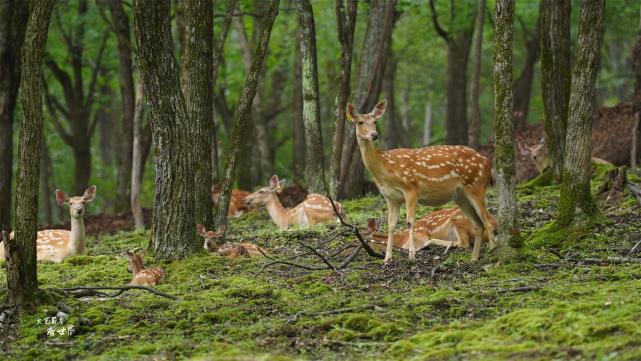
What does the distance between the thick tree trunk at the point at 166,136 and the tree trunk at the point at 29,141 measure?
2.22 m

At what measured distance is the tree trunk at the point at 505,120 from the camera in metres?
9.91

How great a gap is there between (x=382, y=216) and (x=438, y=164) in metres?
3.73

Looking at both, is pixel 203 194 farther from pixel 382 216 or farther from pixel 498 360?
pixel 498 360

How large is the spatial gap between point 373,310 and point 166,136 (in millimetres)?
3834

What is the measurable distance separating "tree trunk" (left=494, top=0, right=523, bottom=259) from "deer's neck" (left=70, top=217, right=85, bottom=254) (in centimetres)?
599

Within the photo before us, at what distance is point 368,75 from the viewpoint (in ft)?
59.2

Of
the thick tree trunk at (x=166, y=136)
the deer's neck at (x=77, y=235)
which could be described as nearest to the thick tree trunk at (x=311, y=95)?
the deer's neck at (x=77, y=235)

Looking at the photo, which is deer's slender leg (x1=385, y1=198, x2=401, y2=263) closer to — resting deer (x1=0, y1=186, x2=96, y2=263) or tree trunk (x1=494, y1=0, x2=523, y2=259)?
tree trunk (x1=494, y1=0, x2=523, y2=259)

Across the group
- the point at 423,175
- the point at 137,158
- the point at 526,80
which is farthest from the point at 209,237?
the point at 526,80

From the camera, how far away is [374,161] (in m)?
11.3

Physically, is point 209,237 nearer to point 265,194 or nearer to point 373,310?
point 373,310

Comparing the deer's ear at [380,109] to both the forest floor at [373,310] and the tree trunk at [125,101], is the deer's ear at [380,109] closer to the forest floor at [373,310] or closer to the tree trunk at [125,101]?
the forest floor at [373,310]

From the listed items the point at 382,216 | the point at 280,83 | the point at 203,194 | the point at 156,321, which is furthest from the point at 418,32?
the point at 156,321

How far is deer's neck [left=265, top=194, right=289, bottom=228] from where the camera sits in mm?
16198
